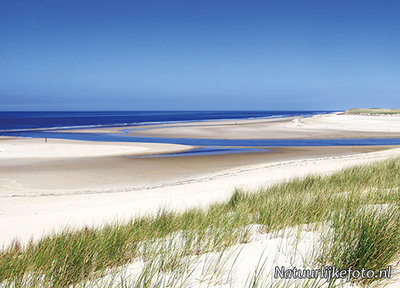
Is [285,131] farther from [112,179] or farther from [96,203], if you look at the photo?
[96,203]

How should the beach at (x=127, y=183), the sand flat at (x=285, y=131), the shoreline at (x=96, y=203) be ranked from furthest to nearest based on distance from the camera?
the sand flat at (x=285, y=131) → the shoreline at (x=96, y=203) → the beach at (x=127, y=183)

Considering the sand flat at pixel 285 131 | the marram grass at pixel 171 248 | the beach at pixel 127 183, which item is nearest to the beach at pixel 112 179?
the beach at pixel 127 183

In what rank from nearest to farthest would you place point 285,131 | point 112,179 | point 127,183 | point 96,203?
point 96,203
point 127,183
point 112,179
point 285,131

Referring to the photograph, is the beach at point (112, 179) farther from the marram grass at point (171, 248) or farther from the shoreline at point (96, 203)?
the marram grass at point (171, 248)

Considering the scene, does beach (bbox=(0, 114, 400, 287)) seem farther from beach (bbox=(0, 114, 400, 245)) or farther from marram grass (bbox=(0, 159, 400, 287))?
marram grass (bbox=(0, 159, 400, 287))

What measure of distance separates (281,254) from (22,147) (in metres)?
24.5

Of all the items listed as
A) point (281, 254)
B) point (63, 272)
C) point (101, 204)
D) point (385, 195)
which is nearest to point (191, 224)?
point (281, 254)

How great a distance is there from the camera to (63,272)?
107 inches

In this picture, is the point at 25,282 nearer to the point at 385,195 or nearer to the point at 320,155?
the point at 385,195

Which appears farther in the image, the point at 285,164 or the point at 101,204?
the point at 285,164

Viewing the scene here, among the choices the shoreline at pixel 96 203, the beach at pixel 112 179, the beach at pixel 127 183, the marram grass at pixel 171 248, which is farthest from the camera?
the beach at pixel 112 179

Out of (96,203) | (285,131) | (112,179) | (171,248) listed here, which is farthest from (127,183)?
(285,131)

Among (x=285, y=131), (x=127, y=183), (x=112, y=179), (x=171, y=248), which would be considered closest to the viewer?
(x=171, y=248)

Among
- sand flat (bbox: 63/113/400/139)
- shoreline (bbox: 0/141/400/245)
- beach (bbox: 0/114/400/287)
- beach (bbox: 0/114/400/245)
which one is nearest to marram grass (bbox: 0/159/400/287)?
beach (bbox: 0/114/400/287)
